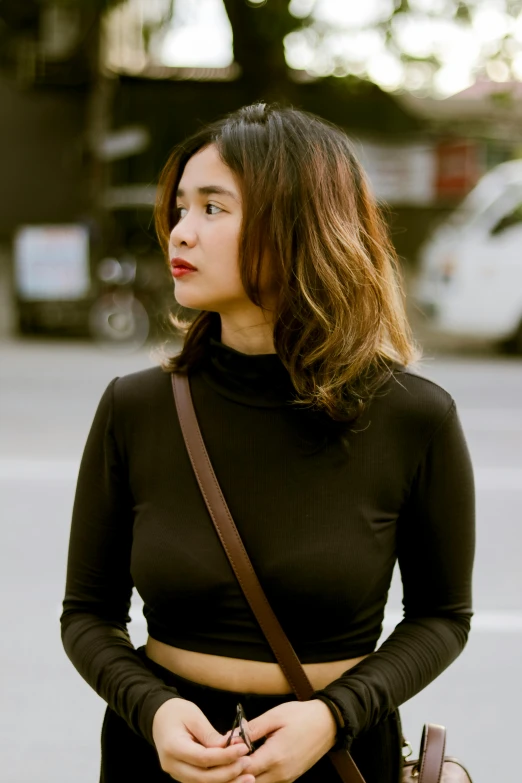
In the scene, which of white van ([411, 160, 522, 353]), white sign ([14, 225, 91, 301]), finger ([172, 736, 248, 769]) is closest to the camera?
finger ([172, 736, 248, 769])

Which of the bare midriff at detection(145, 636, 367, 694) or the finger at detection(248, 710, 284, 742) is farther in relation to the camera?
the bare midriff at detection(145, 636, 367, 694)

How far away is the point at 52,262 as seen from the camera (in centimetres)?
1464

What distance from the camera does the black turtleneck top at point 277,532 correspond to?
5.33 ft

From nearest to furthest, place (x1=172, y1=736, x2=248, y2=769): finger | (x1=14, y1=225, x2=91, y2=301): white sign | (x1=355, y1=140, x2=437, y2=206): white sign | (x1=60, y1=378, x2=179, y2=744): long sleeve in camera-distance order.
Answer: (x1=172, y1=736, x2=248, y2=769): finger → (x1=60, y1=378, x2=179, y2=744): long sleeve → (x1=14, y1=225, x2=91, y2=301): white sign → (x1=355, y1=140, x2=437, y2=206): white sign

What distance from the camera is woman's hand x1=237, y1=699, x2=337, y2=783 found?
148cm

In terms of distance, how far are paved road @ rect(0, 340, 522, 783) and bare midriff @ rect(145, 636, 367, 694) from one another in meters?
0.82

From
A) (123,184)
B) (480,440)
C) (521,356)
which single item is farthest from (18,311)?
(480,440)

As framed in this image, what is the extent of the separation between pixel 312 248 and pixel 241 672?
27.4 inches

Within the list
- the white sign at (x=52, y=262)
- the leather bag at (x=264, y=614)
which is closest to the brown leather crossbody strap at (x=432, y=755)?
the leather bag at (x=264, y=614)

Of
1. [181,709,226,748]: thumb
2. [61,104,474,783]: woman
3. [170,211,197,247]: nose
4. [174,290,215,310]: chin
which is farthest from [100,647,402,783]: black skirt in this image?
[170,211,197,247]: nose

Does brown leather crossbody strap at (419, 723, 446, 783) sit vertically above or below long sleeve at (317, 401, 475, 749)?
below

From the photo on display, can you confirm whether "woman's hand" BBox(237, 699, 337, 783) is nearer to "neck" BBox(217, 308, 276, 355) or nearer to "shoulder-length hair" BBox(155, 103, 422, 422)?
"shoulder-length hair" BBox(155, 103, 422, 422)

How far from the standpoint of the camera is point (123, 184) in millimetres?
18672

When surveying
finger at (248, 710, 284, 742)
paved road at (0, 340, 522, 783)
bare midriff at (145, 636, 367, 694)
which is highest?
bare midriff at (145, 636, 367, 694)
